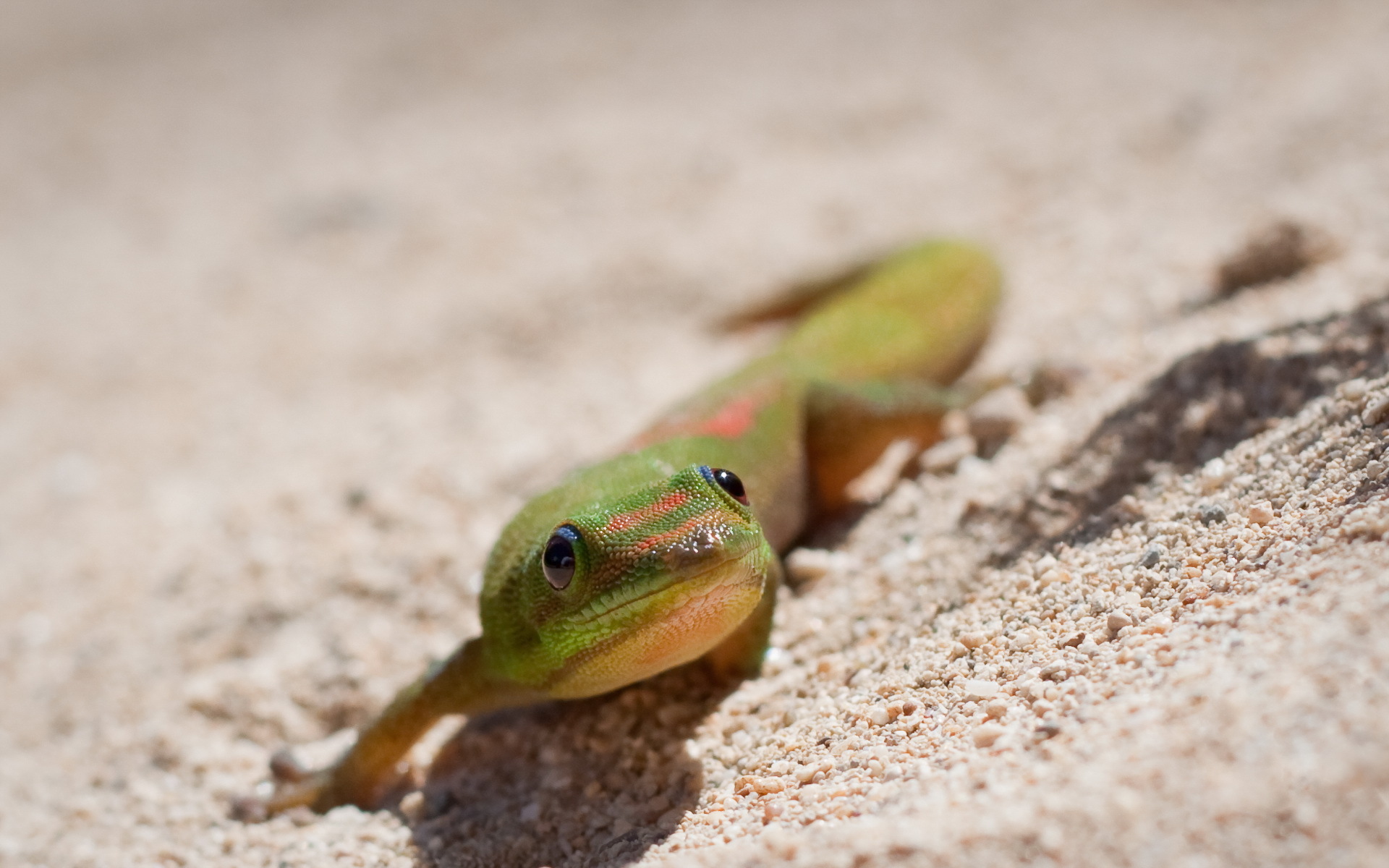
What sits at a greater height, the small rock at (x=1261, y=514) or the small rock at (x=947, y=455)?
the small rock at (x=947, y=455)

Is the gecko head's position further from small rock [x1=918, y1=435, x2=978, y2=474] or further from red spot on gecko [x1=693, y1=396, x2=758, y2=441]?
small rock [x1=918, y1=435, x2=978, y2=474]

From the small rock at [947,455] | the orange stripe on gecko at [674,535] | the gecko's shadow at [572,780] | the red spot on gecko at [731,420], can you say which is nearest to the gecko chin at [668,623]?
the orange stripe on gecko at [674,535]

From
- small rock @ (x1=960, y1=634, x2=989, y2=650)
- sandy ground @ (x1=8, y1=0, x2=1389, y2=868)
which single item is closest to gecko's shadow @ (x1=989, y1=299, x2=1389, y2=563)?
sandy ground @ (x1=8, y1=0, x2=1389, y2=868)

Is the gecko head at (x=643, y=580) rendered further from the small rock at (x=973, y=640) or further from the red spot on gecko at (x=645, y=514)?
the small rock at (x=973, y=640)

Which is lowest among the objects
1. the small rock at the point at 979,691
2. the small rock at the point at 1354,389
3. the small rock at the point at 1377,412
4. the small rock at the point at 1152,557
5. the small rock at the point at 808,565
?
the small rock at the point at 979,691

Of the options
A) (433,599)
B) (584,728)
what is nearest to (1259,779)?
(584,728)

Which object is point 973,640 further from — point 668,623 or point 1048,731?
point 668,623
